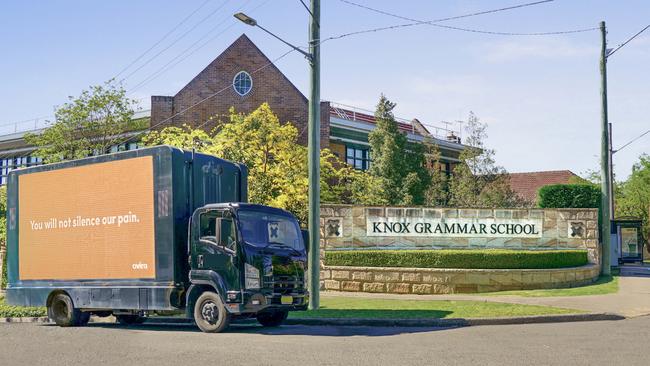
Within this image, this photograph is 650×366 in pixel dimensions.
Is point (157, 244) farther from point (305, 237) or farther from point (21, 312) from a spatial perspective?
point (21, 312)

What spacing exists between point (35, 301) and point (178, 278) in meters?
4.61

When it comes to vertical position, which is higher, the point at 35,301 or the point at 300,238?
the point at 300,238

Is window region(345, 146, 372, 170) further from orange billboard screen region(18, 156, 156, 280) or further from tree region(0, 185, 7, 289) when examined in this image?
orange billboard screen region(18, 156, 156, 280)

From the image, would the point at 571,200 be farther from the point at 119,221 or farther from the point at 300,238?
the point at 119,221

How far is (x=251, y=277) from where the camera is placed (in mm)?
15109

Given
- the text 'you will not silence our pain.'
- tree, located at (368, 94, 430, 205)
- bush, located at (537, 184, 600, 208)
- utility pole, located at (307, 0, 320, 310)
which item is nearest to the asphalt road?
the text 'you will not silence our pain.'

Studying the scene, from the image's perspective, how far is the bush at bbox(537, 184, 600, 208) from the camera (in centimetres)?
2919

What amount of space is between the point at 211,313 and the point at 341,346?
3561 millimetres

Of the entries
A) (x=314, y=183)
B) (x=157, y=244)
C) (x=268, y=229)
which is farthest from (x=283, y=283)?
(x=314, y=183)

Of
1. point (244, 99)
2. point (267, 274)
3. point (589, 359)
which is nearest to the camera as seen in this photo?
point (589, 359)

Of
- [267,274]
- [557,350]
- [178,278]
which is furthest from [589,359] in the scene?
[178,278]

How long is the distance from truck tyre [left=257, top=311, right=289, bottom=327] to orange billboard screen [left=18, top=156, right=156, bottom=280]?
8.11 ft

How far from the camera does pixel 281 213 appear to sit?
16.3 m

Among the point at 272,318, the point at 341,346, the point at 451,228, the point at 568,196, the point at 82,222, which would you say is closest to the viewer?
the point at 341,346
